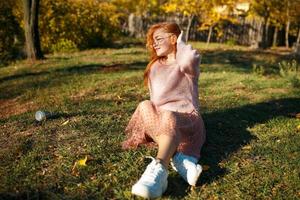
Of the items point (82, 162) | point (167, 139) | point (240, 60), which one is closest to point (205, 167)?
point (167, 139)

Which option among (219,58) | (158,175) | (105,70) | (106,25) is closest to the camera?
(158,175)

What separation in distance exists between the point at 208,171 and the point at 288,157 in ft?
3.04

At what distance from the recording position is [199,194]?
3.98 meters

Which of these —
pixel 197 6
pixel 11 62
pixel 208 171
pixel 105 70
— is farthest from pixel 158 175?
pixel 197 6

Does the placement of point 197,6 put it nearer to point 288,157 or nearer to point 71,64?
point 71,64

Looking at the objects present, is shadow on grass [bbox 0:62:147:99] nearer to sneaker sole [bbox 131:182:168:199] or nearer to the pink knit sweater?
the pink knit sweater

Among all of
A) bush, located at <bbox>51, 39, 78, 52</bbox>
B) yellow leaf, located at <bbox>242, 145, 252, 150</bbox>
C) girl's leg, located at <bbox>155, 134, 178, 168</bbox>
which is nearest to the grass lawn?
yellow leaf, located at <bbox>242, 145, 252, 150</bbox>

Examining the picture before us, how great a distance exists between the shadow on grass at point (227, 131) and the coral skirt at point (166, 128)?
244 millimetres

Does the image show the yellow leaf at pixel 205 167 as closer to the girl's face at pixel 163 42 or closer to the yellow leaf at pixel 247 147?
the yellow leaf at pixel 247 147

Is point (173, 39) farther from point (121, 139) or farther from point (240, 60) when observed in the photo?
point (240, 60)

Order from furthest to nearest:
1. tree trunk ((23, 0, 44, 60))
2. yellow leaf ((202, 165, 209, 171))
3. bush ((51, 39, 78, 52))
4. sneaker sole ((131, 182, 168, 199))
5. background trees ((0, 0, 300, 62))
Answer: bush ((51, 39, 78, 52)) < background trees ((0, 0, 300, 62)) < tree trunk ((23, 0, 44, 60)) < yellow leaf ((202, 165, 209, 171)) < sneaker sole ((131, 182, 168, 199))

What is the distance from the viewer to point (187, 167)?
163 inches

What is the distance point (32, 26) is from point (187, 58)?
28.6 feet

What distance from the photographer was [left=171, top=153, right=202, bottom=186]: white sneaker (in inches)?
158
